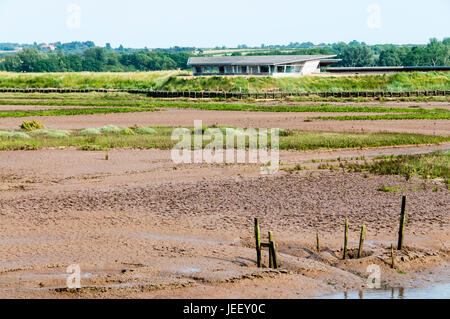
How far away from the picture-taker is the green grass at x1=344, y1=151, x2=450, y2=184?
3441cm

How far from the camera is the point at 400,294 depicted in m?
18.5

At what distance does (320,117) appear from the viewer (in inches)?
2566

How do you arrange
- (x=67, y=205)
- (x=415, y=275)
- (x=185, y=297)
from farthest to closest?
(x=67, y=205), (x=415, y=275), (x=185, y=297)

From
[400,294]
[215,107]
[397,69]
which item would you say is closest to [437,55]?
[397,69]

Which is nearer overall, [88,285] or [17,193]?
[88,285]

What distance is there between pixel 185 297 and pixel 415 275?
735cm

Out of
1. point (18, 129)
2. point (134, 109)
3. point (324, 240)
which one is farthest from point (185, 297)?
point (134, 109)

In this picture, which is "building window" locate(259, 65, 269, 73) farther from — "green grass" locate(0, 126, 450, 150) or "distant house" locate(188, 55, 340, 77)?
"green grass" locate(0, 126, 450, 150)

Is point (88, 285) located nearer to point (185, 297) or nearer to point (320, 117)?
point (185, 297)

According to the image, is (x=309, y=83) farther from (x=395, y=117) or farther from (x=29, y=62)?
(x=29, y=62)

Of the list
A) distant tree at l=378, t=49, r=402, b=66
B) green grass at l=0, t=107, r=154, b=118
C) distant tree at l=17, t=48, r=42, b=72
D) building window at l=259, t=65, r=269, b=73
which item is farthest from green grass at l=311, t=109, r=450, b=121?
distant tree at l=17, t=48, r=42, b=72

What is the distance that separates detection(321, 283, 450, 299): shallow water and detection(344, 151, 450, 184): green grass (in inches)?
572

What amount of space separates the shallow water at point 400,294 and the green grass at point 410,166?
14525mm

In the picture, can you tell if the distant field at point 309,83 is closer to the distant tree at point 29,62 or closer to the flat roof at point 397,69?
the flat roof at point 397,69
